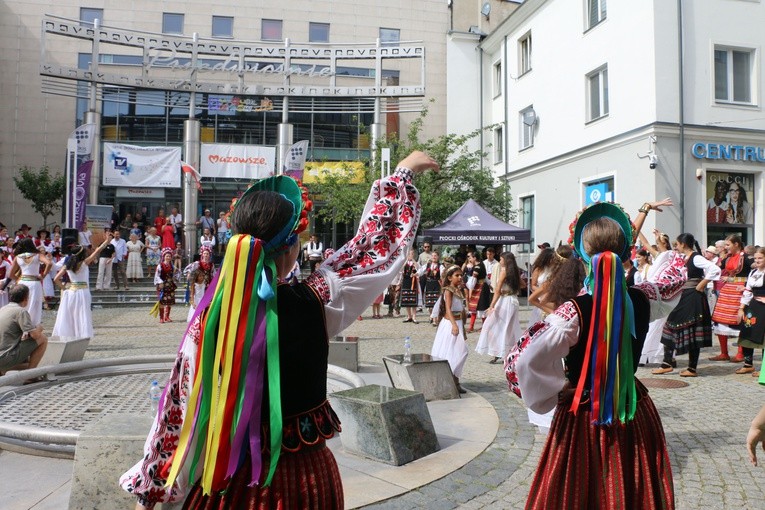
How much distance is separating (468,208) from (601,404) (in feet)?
50.4

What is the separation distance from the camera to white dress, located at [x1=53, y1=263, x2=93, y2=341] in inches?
414

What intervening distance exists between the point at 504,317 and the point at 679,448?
4.24 m

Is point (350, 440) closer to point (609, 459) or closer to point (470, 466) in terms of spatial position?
point (470, 466)

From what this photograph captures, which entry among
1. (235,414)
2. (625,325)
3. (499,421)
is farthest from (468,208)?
(235,414)

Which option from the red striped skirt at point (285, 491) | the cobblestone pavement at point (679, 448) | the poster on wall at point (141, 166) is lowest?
the cobblestone pavement at point (679, 448)

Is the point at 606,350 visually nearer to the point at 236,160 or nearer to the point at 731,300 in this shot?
the point at 731,300

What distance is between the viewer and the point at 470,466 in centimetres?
491

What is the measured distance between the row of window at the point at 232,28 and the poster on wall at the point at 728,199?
17529mm

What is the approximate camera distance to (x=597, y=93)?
65.9ft

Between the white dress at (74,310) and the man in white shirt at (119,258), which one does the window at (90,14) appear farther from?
the white dress at (74,310)

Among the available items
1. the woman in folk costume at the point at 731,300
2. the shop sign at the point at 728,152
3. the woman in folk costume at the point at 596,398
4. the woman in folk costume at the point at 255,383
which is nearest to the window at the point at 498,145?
the shop sign at the point at 728,152

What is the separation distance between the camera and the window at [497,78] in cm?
2769

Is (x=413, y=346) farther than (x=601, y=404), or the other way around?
(x=413, y=346)

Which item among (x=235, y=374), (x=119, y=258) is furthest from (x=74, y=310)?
(x=119, y=258)
